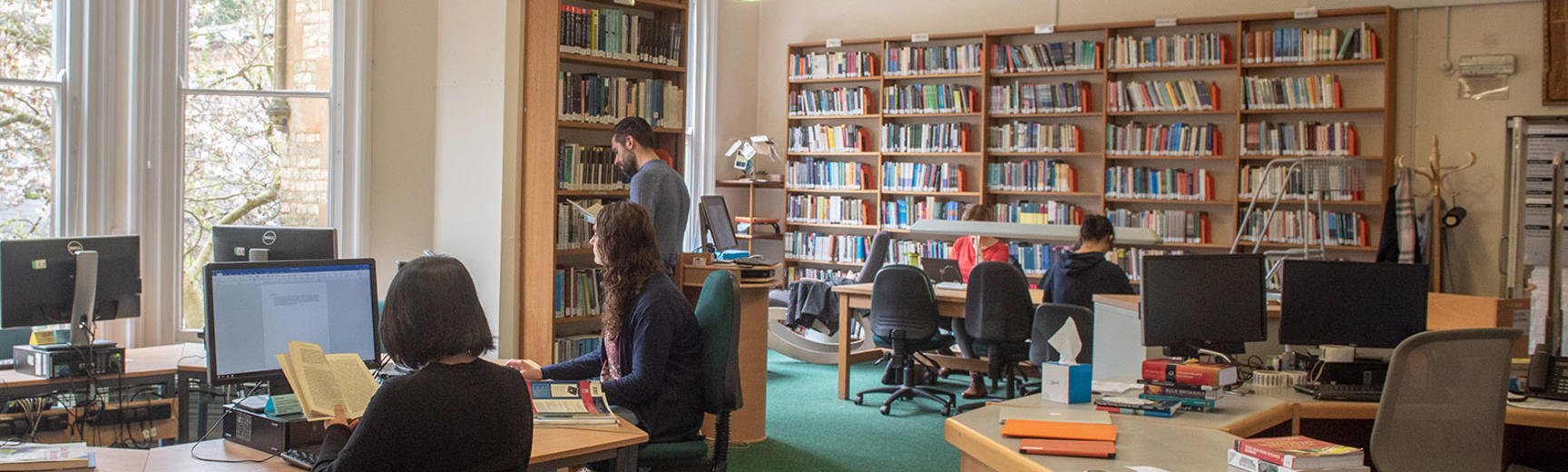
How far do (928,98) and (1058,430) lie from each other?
6.50 m

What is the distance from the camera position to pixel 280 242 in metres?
4.05

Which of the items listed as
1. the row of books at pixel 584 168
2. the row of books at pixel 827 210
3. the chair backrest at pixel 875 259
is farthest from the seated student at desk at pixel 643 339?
the row of books at pixel 827 210

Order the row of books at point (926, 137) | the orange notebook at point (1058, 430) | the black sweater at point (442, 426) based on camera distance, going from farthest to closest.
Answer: the row of books at point (926, 137), the orange notebook at point (1058, 430), the black sweater at point (442, 426)

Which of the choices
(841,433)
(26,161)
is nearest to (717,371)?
(841,433)

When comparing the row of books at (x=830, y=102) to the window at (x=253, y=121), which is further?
the row of books at (x=830, y=102)

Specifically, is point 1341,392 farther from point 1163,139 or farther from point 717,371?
point 1163,139

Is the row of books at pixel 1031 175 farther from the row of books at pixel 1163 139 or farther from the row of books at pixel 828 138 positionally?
the row of books at pixel 828 138

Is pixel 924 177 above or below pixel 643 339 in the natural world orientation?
above

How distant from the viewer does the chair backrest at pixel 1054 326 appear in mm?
5707

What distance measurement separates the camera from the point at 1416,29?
7.27 meters

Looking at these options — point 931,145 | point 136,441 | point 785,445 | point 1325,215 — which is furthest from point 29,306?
point 1325,215

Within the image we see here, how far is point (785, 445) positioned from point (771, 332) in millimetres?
2784

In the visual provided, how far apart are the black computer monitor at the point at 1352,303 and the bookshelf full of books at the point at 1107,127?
3.27m

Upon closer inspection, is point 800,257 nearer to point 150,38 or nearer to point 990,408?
point 150,38
